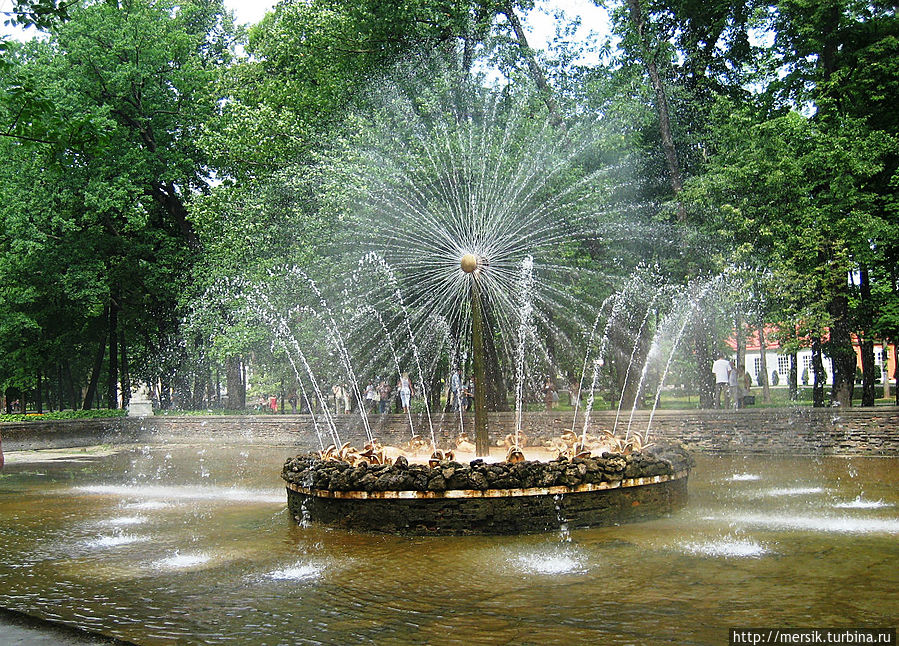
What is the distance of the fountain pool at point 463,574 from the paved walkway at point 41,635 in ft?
0.52

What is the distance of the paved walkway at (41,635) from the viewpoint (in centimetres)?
591

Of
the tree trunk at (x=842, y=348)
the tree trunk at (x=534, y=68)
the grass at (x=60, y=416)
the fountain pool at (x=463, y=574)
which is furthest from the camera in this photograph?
the grass at (x=60, y=416)

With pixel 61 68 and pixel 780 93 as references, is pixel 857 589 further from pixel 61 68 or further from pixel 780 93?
pixel 61 68

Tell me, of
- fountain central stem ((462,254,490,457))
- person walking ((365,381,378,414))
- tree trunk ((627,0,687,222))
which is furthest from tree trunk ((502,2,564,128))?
fountain central stem ((462,254,490,457))

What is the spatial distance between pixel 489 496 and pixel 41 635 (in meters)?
5.20

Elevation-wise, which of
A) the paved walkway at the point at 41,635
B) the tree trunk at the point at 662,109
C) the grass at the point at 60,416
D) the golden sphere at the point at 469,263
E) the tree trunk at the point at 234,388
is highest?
the tree trunk at the point at 662,109

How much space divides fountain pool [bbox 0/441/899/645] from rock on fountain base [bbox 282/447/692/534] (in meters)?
0.22

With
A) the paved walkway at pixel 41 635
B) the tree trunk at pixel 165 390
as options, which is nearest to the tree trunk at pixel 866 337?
the paved walkway at pixel 41 635

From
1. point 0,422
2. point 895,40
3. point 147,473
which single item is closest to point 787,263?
point 895,40

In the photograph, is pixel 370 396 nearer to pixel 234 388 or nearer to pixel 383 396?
pixel 383 396

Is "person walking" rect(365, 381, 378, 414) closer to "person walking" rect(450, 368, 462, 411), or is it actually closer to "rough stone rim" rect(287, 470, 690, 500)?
"person walking" rect(450, 368, 462, 411)

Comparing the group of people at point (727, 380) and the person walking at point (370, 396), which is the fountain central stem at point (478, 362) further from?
the person walking at point (370, 396)

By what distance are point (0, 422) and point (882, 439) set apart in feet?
88.4

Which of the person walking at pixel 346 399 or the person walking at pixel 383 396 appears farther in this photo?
the person walking at pixel 346 399
